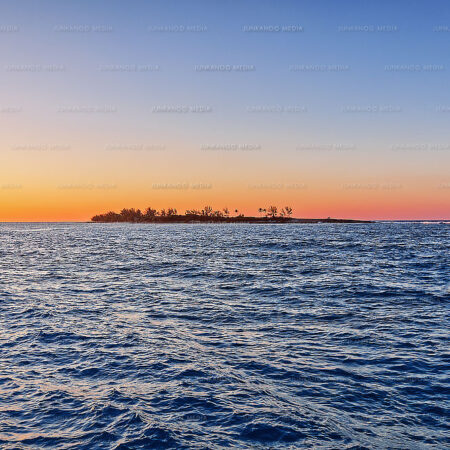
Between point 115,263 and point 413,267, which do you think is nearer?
point 413,267

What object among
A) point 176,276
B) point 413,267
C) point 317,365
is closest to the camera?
point 317,365

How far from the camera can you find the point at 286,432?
9.77 m

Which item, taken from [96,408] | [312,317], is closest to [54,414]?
[96,408]

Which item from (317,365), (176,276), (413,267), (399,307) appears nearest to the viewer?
(317,365)

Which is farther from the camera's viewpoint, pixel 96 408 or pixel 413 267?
pixel 413 267

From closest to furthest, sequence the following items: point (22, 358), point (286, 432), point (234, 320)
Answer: point (286, 432), point (22, 358), point (234, 320)

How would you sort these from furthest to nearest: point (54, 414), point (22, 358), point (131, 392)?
point (22, 358) → point (131, 392) → point (54, 414)

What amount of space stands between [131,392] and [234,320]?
9840 millimetres

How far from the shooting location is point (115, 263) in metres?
52.0

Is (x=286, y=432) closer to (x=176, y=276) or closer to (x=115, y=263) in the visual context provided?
(x=176, y=276)

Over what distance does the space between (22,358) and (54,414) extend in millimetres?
5504

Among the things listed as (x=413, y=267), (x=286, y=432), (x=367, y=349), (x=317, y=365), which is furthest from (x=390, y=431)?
(x=413, y=267)

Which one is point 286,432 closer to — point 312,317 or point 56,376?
point 56,376

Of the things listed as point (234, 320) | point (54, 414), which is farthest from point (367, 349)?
point (54, 414)
